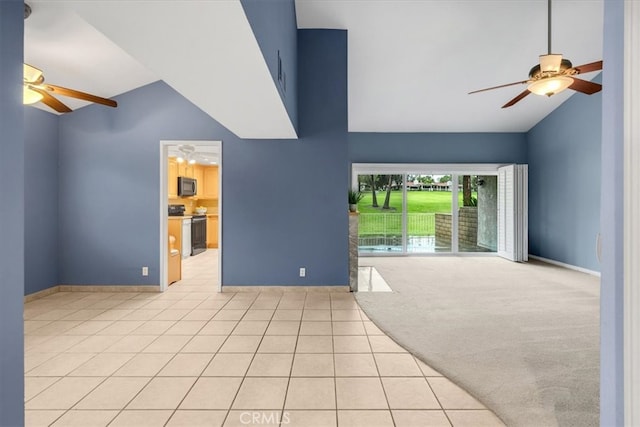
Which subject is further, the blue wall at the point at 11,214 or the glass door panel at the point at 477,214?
the glass door panel at the point at 477,214

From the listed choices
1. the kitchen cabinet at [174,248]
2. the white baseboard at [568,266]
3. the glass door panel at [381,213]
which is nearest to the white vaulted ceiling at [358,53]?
the glass door panel at [381,213]

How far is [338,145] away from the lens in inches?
172

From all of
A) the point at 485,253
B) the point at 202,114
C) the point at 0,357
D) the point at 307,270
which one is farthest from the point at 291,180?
the point at 485,253

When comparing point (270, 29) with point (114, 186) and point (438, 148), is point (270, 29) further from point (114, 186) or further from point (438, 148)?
point (438, 148)

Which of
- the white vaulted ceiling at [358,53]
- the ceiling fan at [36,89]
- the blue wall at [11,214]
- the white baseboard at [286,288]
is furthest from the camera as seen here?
the white baseboard at [286,288]

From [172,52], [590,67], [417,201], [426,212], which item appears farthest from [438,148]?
[172,52]

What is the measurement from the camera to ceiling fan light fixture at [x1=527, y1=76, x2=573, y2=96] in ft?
9.96

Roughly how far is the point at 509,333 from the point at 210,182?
7970 millimetres

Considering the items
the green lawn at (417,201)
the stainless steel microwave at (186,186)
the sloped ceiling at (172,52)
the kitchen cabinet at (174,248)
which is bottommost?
the kitchen cabinet at (174,248)

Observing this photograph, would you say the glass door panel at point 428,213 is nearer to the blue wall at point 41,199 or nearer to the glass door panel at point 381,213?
the glass door panel at point 381,213

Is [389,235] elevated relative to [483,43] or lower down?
lower down

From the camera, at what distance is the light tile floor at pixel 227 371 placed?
1846mm
